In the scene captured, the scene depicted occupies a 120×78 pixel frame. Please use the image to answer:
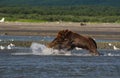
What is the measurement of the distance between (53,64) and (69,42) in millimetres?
4538

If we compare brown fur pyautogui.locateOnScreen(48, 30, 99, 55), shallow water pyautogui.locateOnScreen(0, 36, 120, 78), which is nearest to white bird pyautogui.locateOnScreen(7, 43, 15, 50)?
shallow water pyautogui.locateOnScreen(0, 36, 120, 78)

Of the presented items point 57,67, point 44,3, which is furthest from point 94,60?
point 44,3

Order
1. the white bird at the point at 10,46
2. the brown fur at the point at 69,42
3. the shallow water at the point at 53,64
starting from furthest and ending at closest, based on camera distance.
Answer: the white bird at the point at 10,46 → the brown fur at the point at 69,42 → the shallow water at the point at 53,64

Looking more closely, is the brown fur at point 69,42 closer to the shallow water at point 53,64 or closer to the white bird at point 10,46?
the shallow water at point 53,64

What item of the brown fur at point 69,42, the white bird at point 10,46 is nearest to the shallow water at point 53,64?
the brown fur at point 69,42

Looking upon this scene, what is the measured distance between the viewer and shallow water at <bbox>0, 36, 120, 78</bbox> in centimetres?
2128

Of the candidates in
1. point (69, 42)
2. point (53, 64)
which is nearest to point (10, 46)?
point (69, 42)

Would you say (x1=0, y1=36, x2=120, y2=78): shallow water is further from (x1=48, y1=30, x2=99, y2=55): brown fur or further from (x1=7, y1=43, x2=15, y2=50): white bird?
(x1=7, y1=43, x2=15, y2=50): white bird

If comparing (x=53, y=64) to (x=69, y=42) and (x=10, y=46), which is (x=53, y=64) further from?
(x=10, y=46)

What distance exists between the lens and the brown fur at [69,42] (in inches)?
1137

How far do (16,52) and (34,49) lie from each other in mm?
1079

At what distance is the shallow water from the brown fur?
33cm

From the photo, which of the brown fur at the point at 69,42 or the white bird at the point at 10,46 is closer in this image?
the brown fur at the point at 69,42

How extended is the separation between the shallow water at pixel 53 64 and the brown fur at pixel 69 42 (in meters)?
0.33
